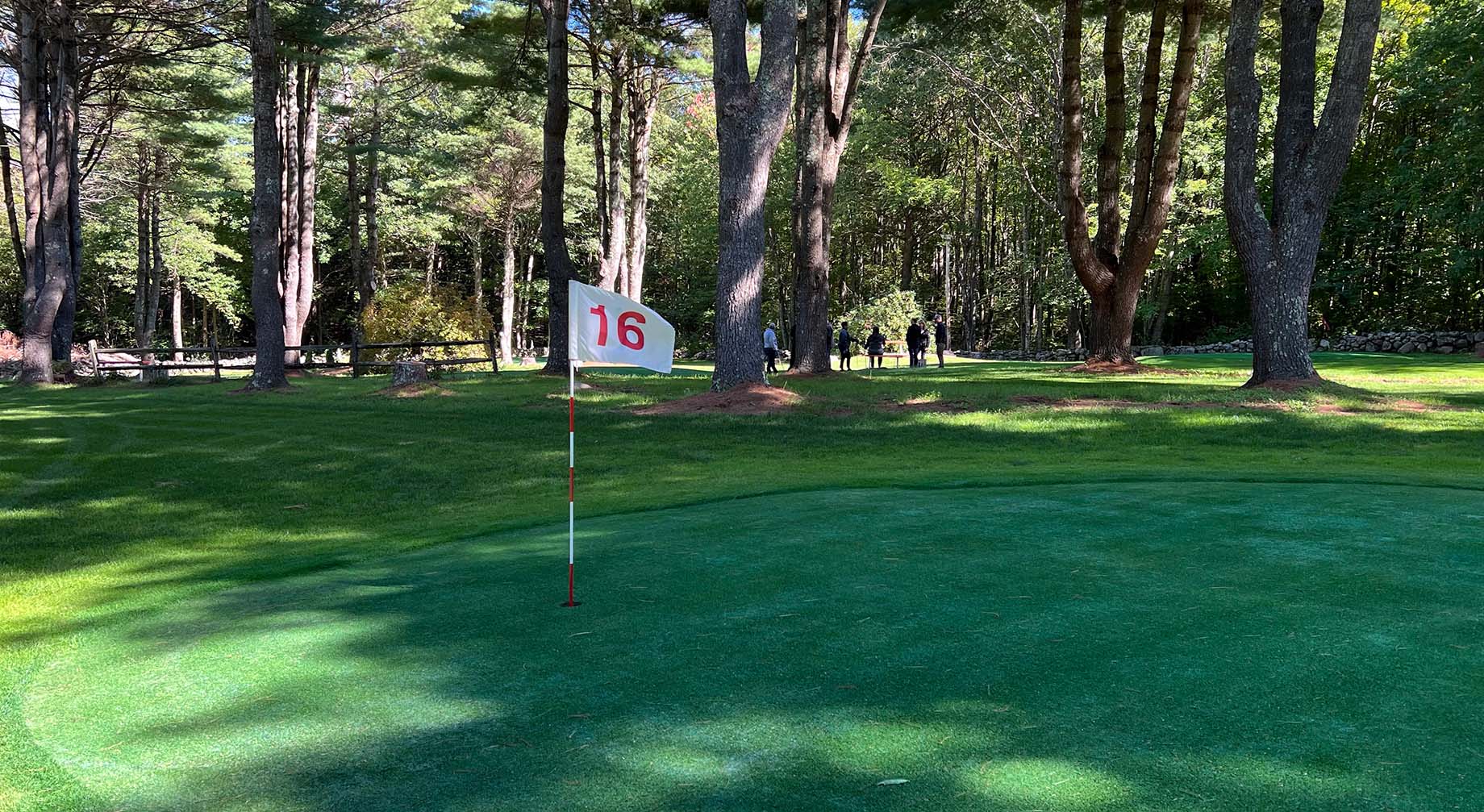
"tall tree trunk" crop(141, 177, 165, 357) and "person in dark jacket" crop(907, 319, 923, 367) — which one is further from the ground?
"tall tree trunk" crop(141, 177, 165, 357)

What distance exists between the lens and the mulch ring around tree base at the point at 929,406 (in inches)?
604

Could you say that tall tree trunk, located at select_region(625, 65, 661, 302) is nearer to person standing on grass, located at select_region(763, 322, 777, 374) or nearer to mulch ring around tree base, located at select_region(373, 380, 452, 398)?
person standing on grass, located at select_region(763, 322, 777, 374)

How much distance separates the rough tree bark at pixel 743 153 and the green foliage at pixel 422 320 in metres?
17.4

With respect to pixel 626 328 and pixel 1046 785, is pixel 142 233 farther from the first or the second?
pixel 1046 785

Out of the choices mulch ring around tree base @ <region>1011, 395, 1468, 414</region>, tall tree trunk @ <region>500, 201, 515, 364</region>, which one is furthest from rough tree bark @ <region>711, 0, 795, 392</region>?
tall tree trunk @ <region>500, 201, 515, 364</region>

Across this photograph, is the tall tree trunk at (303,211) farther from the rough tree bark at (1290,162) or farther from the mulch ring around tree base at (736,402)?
the rough tree bark at (1290,162)

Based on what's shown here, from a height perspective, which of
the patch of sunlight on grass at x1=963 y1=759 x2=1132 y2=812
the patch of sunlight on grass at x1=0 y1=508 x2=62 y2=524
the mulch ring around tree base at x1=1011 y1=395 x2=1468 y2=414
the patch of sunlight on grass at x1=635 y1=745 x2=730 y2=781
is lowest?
the patch of sunlight on grass at x1=0 y1=508 x2=62 y2=524

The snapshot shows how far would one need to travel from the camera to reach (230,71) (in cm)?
3206

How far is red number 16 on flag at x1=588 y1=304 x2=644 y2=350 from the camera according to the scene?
5.85 metres

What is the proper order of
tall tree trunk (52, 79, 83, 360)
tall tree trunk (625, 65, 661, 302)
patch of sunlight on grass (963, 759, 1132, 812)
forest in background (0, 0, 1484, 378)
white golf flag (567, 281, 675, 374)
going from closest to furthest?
patch of sunlight on grass (963, 759, 1132, 812), white golf flag (567, 281, 675, 374), forest in background (0, 0, 1484, 378), tall tree trunk (52, 79, 83, 360), tall tree trunk (625, 65, 661, 302)

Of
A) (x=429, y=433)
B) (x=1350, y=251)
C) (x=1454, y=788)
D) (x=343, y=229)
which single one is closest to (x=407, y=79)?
(x=343, y=229)

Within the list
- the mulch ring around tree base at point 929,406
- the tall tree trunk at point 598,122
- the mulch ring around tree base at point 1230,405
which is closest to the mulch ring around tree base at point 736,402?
the mulch ring around tree base at point 929,406

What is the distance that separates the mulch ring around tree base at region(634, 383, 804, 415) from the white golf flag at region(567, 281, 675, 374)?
8908 millimetres

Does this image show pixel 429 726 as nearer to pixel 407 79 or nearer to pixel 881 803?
pixel 881 803
